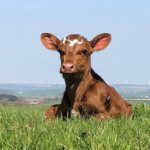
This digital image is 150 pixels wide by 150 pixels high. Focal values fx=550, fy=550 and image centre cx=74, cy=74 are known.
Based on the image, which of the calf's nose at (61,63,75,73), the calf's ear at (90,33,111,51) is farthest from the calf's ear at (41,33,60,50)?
the calf's nose at (61,63,75,73)

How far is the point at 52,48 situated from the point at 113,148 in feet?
23.1

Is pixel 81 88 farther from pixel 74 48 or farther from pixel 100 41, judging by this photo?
pixel 100 41

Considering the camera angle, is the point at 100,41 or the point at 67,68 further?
the point at 100,41

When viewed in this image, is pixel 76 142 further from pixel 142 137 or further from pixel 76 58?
pixel 76 58

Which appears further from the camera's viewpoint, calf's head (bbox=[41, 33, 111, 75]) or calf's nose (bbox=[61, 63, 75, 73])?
calf's head (bbox=[41, 33, 111, 75])

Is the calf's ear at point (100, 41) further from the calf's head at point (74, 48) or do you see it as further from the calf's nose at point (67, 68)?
the calf's nose at point (67, 68)

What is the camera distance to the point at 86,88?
39.0 ft

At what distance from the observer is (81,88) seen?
11.9 meters

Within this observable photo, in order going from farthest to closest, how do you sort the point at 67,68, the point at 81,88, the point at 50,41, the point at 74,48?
the point at 50,41
the point at 81,88
the point at 74,48
the point at 67,68

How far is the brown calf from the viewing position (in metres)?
11.4

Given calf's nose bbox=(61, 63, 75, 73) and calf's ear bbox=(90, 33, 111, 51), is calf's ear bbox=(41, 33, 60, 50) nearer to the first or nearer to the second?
calf's ear bbox=(90, 33, 111, 51)

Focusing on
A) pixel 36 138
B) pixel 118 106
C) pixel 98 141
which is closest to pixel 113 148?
pixel 98 141

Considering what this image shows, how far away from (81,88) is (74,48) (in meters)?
0.89

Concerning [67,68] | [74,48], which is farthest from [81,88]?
[67,68]
